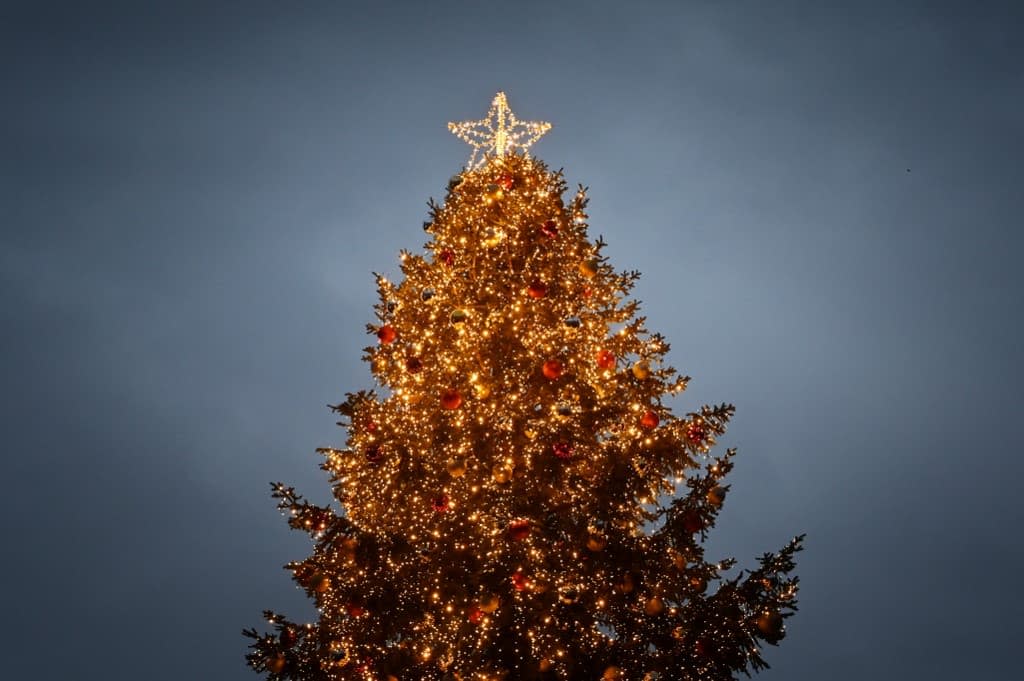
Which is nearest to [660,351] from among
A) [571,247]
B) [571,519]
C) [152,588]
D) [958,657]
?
[571,247]

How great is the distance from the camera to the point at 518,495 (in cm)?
522

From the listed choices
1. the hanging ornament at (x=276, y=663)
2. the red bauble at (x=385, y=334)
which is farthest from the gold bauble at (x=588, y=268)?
the hanging ornament at (x=276, y=663)

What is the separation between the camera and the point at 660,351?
5719 mm

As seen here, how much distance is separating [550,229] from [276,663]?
4.43m

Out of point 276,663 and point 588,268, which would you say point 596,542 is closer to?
point 588,268

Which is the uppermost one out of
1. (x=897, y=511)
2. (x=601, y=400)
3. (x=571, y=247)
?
(x=897, y=511)

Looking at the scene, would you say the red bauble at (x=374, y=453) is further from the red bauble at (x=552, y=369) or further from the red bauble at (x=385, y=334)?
the red bauble at (x=552, y=369)

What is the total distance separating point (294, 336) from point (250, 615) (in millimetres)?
69096

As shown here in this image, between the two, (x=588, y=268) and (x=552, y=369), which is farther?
(x=588, y=268)

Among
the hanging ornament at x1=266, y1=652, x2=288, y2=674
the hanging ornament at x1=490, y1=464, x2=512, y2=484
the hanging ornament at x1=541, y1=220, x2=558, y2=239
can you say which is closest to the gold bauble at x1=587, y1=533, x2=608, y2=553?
the hanging ornament at x1=490, y1=464, x2=512, y2=484

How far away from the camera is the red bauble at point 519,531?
4.70 metres

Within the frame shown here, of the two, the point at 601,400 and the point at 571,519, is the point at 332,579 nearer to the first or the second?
the point at 571,519

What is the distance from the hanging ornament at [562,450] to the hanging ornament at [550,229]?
82.7 inches

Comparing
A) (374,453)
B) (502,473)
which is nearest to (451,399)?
(502,473)
